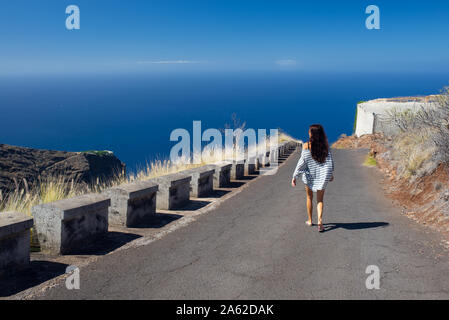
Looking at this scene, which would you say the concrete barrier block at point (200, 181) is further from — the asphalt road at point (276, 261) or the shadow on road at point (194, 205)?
the asphalt road at point (276, 261)

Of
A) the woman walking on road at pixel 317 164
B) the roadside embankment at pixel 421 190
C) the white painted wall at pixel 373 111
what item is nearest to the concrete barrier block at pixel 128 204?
the woman walking on road at pixel 317 164

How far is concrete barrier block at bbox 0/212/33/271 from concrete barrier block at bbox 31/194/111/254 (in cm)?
47

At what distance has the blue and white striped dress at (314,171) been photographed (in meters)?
6.90

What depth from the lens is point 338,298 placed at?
418cm

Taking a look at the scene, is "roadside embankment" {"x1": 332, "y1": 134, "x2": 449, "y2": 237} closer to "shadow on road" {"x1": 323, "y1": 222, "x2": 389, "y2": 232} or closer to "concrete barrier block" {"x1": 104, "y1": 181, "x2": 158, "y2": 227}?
"shadow on road" {"x1": 323, "y1": 222, "x2": 389, "y2": 232}

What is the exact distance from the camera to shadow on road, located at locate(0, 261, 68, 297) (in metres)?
4.41

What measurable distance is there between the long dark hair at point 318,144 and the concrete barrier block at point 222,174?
460cm

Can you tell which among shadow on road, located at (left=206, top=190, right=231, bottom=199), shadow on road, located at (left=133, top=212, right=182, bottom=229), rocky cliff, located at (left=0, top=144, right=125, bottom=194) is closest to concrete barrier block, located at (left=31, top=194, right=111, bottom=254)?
shadow on road, located at (left=133, top=212, right=182, bottom=229)

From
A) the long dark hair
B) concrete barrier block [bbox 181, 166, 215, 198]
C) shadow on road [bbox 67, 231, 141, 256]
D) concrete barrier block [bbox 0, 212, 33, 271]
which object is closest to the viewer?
concrete barrier block [bbox 0, 212, 33, 271]

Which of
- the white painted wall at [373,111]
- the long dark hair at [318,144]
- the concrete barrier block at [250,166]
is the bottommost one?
the concrete barrier block at [250,166]

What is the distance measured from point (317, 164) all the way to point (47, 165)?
19793mm
